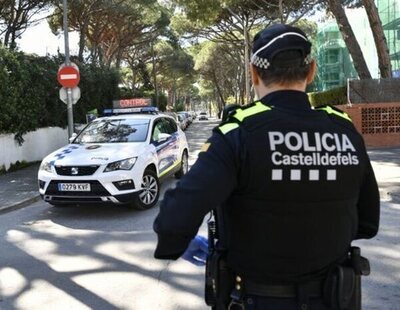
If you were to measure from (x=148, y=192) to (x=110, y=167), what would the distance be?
0.88 meters

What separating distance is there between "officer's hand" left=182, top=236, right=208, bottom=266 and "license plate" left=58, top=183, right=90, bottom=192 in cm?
609

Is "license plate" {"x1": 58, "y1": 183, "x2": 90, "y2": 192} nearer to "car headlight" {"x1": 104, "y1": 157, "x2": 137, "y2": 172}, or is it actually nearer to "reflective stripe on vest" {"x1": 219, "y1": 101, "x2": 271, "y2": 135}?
"car headlight" {"x1": 104, "y1": 157, "x2": 137, "y2": 172}

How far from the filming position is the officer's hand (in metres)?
2.15

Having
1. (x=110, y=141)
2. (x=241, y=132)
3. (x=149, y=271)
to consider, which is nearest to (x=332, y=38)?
(x=110, y=141)

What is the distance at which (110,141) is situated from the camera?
367 inches

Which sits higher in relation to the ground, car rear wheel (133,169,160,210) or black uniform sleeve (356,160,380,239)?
black uniform sleeve (356,160,380,239)

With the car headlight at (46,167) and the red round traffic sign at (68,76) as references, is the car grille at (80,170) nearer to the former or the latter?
the car headlight at (46,167)

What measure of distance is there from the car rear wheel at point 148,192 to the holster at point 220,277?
6.40m

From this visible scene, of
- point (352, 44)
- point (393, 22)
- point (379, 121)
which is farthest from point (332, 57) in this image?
point (379, 121)

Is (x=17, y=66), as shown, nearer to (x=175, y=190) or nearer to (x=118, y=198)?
(x=118, y=198)

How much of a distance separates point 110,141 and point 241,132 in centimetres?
765

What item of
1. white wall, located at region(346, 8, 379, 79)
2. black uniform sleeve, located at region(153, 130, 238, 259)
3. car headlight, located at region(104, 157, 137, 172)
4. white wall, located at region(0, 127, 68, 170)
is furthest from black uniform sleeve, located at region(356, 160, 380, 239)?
white wall, located at region(346, 8, 379, 79)

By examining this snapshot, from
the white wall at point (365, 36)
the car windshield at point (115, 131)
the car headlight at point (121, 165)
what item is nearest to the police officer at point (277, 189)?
the car headlight at point (121, 165)

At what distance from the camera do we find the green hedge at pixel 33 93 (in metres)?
14.4
